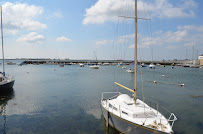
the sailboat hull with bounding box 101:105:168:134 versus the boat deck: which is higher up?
the boat deck

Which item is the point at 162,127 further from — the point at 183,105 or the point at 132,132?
the point at 183,105

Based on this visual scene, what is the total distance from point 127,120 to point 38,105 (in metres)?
17.1

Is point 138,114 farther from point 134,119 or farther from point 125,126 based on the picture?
point 125,126

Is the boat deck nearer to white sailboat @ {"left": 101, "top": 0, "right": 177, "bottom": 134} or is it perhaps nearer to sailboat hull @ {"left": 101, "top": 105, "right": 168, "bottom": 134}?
white sailboat @ {"left": 101, "top": 0, "right": 177, "bottom": 134}

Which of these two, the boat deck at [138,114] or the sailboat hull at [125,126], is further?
the boat deck at [138,114]

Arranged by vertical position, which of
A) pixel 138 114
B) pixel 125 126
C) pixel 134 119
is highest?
pixel 138 114

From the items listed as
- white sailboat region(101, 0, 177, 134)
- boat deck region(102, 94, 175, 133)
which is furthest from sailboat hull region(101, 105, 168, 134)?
boat deck region(102, 94, 175, 133)

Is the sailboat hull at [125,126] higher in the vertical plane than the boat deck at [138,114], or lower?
lower

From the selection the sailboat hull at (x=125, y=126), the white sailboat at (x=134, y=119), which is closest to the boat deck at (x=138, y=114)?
the white sailboat at (x=134, y=119)

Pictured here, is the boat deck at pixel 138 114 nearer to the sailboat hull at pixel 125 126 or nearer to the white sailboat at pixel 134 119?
the white sailboat at pixel 134 119

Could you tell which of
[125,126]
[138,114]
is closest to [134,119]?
[138,114]

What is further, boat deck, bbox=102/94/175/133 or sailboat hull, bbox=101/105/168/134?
boat deck, bbox=102/94/175/133

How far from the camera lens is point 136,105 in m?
14.9

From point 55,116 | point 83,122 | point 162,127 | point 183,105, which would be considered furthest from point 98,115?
point 183,105
